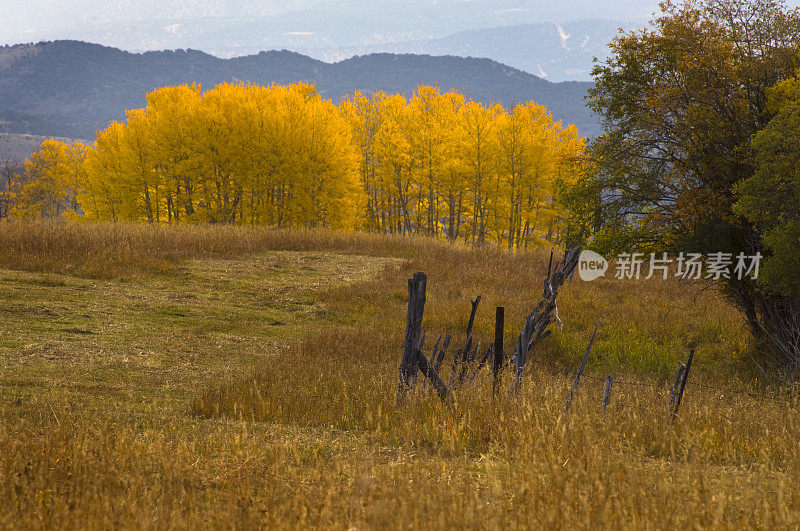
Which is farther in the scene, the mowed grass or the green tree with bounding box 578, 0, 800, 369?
the green tree with bounding box 578, 0, 800, 369

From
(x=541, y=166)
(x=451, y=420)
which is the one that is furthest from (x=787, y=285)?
(x=541, y=166)

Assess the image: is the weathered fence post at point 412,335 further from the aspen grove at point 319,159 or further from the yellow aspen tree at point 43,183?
the yellow aspen tree at point 43,183

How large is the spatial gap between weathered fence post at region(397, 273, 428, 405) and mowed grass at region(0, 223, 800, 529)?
28cm

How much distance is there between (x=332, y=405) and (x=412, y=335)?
1476 millimetres

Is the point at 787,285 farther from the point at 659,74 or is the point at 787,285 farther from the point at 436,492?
the point at 436,492

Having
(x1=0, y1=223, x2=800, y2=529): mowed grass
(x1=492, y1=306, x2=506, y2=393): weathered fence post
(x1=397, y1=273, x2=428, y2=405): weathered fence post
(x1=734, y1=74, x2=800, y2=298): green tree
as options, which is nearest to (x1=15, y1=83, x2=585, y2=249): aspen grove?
(x1=0, y1=223, x2=800, y2=529): mowed grass

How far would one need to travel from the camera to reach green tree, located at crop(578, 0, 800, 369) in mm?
12227

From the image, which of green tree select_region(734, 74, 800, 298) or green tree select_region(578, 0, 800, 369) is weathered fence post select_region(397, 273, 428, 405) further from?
green tree select_region(578, 0, 800, 369)

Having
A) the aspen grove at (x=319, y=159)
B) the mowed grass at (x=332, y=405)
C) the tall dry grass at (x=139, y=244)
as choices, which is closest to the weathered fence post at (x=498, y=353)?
the mowed grass at (x=332, y=405)

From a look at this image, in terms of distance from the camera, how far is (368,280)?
19312 millimetres

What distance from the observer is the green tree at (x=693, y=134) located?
40.1 ft

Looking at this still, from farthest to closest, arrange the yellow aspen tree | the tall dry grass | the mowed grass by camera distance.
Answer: the yellow aspen tree → the tall dry grass → the mowed grass

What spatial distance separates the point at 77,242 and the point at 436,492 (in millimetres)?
18159

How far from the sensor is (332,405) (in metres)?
7.69
